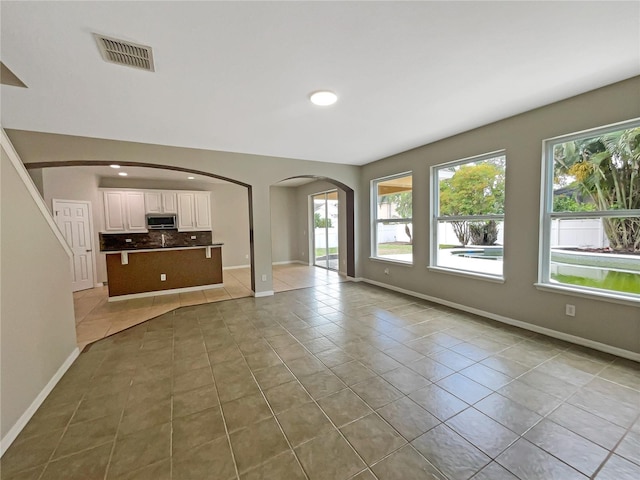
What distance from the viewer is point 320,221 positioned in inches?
330

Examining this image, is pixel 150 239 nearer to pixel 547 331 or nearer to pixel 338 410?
pixel 338 410

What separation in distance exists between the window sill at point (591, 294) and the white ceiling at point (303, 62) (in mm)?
2023

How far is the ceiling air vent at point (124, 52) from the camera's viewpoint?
183 cm

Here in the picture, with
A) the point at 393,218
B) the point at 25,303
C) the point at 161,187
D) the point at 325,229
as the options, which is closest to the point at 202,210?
the point at 161,187

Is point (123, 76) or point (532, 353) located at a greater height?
point (123, 76)

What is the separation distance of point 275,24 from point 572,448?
3104 mm

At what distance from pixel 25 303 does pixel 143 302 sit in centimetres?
306

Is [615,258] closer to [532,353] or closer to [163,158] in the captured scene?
[532,353]

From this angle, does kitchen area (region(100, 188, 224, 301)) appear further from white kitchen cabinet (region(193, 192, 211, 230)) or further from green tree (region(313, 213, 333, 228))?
green tree (region(313, 213, 333, 228))

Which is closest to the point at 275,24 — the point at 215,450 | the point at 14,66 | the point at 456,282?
the point at 14,66

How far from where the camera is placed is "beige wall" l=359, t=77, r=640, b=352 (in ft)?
8.47

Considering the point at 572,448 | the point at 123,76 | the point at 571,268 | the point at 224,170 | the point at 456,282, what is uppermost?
the point at 123,76

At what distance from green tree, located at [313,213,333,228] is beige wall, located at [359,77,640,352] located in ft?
11.7

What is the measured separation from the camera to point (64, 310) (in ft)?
8.71
